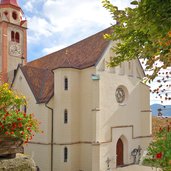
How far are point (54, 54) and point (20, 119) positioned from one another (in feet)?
85.5

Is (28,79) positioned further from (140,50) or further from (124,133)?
(140,50)

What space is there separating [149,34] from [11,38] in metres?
30.2

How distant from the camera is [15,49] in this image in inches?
1294

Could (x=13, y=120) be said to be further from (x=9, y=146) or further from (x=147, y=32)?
(x=147, y=32)

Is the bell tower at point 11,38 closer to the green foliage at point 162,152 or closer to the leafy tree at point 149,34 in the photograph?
the leafy tree at point 149,34

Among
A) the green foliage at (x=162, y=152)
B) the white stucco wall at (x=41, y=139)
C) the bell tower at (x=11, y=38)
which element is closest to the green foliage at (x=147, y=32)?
the green foliage at (x=162, y=152)

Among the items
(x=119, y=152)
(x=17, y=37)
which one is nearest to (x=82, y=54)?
(x=119, y=152)

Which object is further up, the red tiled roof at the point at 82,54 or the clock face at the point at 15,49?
the clock face at the point at 15,49

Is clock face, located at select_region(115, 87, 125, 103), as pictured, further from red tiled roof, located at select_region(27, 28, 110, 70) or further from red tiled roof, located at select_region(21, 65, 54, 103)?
red tiled roof, located at select_region(21, 65, 54, 103)

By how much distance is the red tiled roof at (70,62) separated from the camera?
22.8 m

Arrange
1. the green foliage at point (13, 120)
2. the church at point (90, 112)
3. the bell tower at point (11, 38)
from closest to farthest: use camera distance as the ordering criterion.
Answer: the green foliage at point (13, 120), the church at point (90, 112), the bell tower at point (11, 38)

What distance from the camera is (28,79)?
24.8 meters

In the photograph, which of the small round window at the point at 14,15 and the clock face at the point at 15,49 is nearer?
the clock face at the point at 15,49

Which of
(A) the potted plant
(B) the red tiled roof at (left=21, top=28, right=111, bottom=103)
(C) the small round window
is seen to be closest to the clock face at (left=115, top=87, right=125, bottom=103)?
(B) the red tiled roof at (left=21, top=28, right=111, bottom=103)
